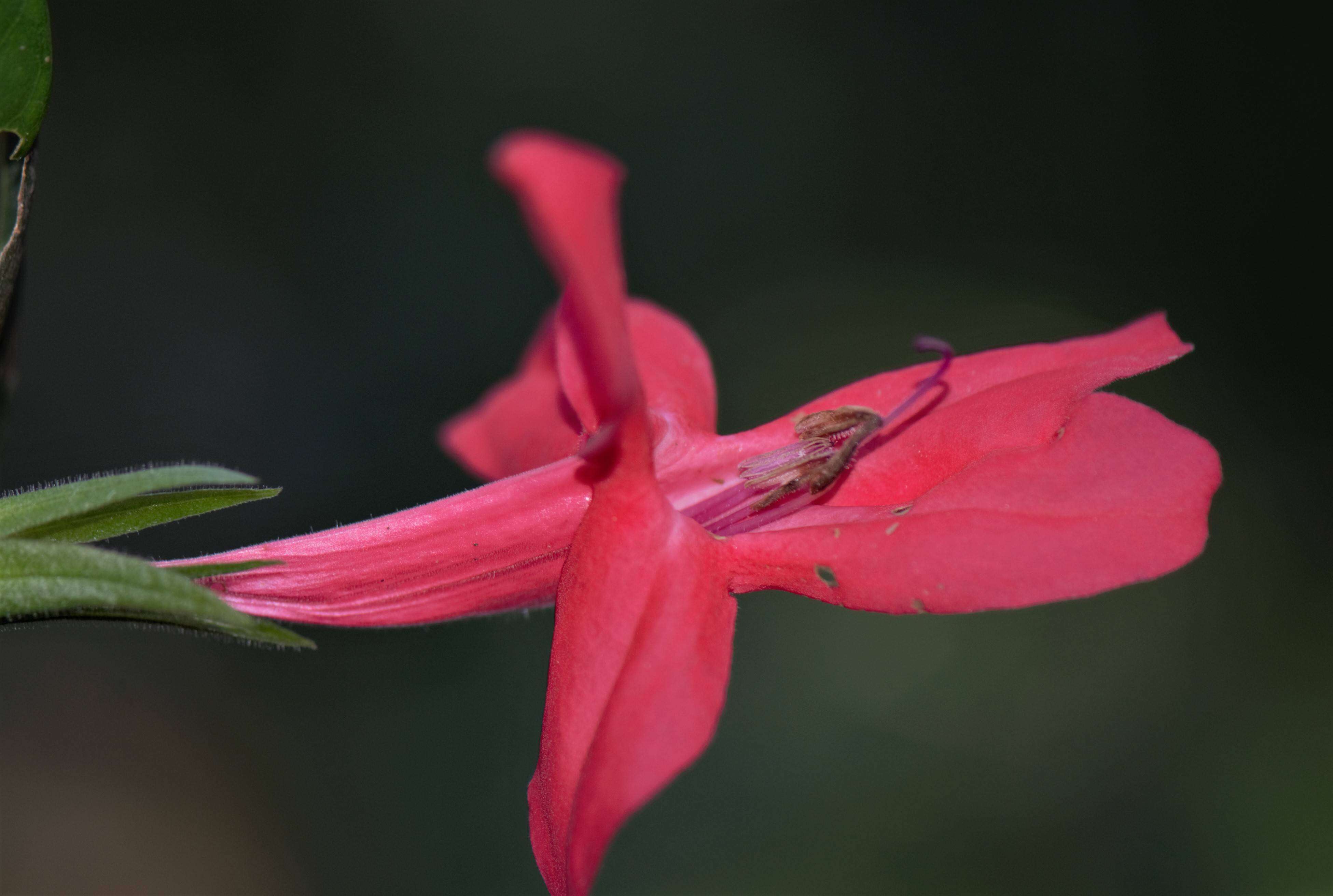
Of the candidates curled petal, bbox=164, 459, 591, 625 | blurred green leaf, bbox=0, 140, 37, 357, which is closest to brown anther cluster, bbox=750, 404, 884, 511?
curled petal, bbox=164, 459, 591, 625

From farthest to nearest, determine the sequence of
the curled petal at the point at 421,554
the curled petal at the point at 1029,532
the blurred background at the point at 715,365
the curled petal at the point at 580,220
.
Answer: the blurred background at the point at 715,365, the curled petal at the point at 421,554, the curled petal at the point at 1029,532, the curled petal at the point at 580,220

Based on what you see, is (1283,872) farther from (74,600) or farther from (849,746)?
(74,600)

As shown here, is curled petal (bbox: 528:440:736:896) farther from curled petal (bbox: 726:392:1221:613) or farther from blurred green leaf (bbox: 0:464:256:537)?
blurred green leaf (bbox: 0:464:256:537)

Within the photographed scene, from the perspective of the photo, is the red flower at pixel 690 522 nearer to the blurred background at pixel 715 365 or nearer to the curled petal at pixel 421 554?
the curled petal at pixel 421 554

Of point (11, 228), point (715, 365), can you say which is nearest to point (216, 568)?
point (11, 228)

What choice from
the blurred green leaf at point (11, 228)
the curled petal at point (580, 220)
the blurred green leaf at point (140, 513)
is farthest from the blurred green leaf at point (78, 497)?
the curled petal at point (580, 220)
